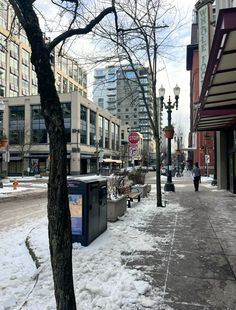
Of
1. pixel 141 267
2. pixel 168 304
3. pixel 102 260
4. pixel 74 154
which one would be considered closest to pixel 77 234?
pixel 102 260

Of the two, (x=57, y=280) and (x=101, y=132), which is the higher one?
(x=101, y=132)

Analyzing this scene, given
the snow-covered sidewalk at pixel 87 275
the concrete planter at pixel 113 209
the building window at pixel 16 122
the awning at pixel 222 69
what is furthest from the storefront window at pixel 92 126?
the snow-covered sidewalk at pixel 87 275

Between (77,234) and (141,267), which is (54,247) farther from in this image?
(77,234)

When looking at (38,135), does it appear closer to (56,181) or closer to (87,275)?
(87,275)

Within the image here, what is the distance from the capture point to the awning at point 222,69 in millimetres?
5109

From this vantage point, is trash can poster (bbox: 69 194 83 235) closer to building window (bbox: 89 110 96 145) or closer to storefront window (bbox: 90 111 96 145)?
building window (bbox: 89 110 96 145)

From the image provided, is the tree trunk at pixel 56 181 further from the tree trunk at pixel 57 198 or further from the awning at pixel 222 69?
the awning at pixel 222 69

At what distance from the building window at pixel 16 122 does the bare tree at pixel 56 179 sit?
63944mm

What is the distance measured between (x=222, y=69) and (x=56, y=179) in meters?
5.78

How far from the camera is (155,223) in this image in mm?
10055

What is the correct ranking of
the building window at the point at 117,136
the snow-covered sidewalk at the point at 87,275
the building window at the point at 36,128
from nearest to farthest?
1. the snow-covered sidewalk at the point at 87,275
2. the building window at the point at 36,128
3. the building window at the point at 117,136

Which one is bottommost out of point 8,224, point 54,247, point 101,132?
point 8,224

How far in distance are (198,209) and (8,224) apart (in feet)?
22.1

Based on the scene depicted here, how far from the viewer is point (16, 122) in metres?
67.3
